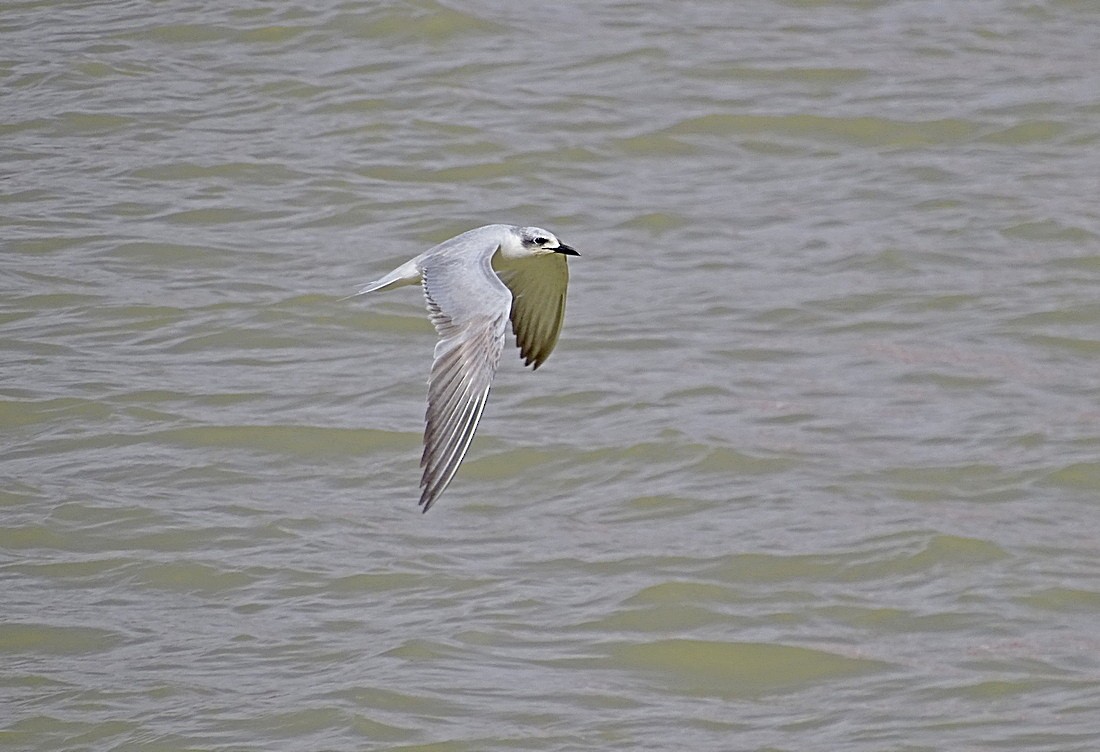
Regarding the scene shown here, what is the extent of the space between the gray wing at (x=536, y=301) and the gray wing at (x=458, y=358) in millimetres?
573

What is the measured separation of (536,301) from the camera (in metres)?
6.37

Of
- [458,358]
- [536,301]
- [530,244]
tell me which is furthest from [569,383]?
[458,358]

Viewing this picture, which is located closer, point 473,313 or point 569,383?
point 473,313

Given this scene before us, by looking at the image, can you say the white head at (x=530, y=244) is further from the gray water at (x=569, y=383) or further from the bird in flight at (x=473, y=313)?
the gray water at (x=569, y=383)

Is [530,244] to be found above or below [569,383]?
above

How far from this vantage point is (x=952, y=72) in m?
11.0

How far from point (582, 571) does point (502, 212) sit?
317 cm

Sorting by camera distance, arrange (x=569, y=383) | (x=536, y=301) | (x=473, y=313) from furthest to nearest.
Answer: (x=569, y=383) < (x=536, y=301) < (x=473, y=313)

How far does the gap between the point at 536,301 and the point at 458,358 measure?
3.51ft

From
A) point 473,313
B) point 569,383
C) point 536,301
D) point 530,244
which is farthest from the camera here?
point 569,383

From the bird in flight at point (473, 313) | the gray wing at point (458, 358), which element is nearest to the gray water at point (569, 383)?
the bird in flight at point (473, 313)

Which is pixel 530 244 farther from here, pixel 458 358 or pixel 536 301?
pixel 458 358

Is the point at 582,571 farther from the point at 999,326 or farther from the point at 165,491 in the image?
the point at 999,326

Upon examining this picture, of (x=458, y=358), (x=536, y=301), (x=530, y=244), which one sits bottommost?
(x=536, y=301)
